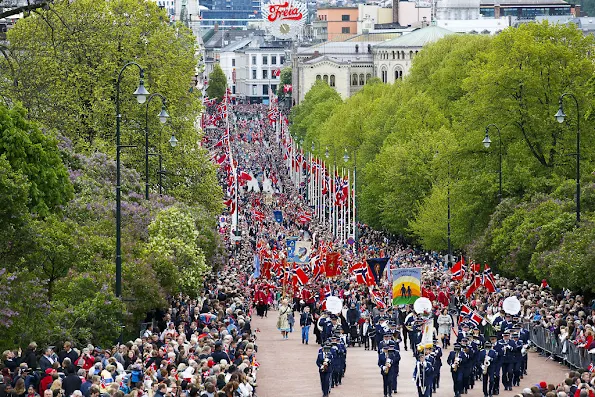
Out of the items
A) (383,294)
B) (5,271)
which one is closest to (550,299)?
(383,294)

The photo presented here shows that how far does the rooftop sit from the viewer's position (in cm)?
17088

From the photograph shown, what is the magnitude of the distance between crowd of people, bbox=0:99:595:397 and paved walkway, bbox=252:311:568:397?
34 cm

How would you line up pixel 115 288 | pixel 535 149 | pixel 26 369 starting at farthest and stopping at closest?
pixel 535 149 < pixel 115 288 < pixel 26 369

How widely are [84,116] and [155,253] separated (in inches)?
836

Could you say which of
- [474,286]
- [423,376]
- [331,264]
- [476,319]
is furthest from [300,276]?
[423,376]

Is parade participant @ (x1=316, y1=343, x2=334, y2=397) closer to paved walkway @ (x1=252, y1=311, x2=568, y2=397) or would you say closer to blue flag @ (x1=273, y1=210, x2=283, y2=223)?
paved walkway @ (x1=252, y1=311, x2=568, y2=397)

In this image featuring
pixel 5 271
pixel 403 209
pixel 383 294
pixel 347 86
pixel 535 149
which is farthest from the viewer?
pixel 347 86

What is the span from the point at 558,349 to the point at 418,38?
136m

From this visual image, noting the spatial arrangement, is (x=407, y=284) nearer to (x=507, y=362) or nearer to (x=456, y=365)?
(x=507, y=362)

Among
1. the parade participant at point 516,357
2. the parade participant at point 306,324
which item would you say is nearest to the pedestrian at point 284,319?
the parade participant at point 306,324

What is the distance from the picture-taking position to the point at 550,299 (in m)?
47.8

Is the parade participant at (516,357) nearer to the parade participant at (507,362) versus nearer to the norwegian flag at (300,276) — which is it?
the parade participant at (507,362)

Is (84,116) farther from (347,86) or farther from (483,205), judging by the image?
(347,86)

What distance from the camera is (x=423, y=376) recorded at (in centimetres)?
3450
